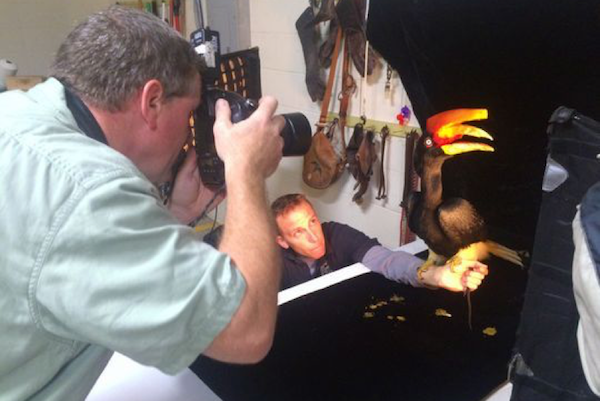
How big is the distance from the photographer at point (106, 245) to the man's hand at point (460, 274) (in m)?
0.63

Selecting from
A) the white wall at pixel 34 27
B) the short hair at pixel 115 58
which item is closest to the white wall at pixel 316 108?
the short hair at pixel 115 58

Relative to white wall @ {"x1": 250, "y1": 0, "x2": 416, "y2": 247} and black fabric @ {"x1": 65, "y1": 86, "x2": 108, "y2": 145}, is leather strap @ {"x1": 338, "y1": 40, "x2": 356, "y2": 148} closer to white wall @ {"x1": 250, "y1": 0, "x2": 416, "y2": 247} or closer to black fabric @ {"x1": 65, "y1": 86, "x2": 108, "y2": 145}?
white wall @ {"x1": 250, "y1": 0, "x2": 416, "y2": 247}

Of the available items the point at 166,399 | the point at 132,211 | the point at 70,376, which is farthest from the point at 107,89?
the point at 166,399

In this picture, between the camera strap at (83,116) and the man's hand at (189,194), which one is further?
the man's hand at (189,194)

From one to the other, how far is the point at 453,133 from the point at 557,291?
424 mm

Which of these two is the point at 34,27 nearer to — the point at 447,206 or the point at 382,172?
the point at 382,172

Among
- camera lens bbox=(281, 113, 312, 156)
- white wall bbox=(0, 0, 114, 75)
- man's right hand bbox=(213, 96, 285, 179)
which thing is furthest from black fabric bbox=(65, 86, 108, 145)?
white wall bbox=(0, 0, 114, 75)

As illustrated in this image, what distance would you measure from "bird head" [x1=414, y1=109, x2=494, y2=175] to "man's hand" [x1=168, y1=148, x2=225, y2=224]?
485mm

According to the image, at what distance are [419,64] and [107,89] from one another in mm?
742

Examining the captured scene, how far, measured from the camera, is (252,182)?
677 mm

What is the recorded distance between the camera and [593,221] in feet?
1.79

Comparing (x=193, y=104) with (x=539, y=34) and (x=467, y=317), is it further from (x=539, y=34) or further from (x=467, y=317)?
(x=467, y=317)

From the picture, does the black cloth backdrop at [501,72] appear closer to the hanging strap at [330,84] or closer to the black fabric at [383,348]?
the black fabric at [383,348]

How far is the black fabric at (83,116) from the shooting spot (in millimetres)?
662
